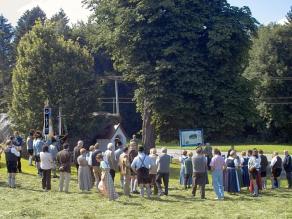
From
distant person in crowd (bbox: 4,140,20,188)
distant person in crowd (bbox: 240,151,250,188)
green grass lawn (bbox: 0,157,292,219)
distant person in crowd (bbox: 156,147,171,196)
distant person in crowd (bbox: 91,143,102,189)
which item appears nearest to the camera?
green grass lawn (bbox: 0,157,292,219)

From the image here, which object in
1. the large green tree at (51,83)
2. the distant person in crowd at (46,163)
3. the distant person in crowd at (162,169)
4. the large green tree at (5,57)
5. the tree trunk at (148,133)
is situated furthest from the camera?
the large green tree at (5,57)

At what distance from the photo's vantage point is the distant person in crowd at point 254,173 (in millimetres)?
21328

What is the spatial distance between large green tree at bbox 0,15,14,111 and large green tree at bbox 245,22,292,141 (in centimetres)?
2914

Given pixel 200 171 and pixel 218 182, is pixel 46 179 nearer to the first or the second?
pixel 200 171

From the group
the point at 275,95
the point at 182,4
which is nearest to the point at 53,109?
the point at 182,4

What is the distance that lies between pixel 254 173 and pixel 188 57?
13.5 metres

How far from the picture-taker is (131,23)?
1342 inches

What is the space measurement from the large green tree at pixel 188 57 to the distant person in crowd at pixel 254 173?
11769 millimetres

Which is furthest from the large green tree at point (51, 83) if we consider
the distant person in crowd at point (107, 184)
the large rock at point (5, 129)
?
the distant person in crowd at point (107, 184)

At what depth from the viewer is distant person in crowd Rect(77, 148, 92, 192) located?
21.2 meters

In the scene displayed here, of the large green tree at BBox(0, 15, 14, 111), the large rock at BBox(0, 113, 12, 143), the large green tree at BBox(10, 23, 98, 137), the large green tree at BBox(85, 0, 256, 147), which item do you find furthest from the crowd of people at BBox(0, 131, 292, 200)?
the large green tree at BBox(0, 15, 14, 111)

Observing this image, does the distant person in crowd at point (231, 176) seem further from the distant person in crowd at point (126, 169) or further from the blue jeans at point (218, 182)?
the distant person in crowd at point (126, 169)

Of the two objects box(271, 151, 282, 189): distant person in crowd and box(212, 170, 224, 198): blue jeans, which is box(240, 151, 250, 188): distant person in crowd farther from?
box(212, 170, 224, 198): blue jeans

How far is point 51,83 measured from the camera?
3703 centimetres
